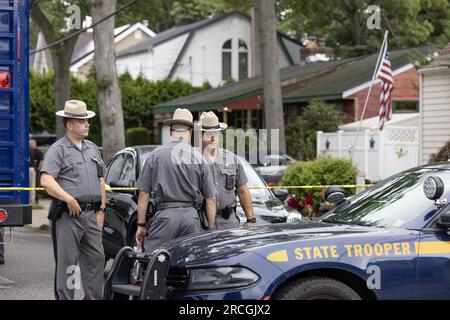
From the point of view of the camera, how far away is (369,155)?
23.0 metres

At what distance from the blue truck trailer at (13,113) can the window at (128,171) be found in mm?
2014

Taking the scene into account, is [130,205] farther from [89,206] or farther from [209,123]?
[89,206]

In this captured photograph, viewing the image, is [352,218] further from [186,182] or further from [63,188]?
[63,188]

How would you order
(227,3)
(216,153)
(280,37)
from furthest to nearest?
(280,37)
(227,3)
(216,153)

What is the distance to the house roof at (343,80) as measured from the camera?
2892cm

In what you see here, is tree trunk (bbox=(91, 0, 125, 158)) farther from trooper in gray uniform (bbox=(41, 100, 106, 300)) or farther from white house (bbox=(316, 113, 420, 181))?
trooper in gray uniform (bbox=(41, 100, 106, 300))

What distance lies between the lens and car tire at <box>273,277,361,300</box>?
19.1ft

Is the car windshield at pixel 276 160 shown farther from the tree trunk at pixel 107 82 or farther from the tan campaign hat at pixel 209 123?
the tan campaign hat at pixel 209 123

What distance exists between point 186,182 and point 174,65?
38850 mm

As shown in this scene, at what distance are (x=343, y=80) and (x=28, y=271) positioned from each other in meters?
21.1

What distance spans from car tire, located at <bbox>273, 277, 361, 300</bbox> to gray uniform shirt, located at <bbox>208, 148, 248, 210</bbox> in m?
2.48

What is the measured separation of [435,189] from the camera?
6.20 metres

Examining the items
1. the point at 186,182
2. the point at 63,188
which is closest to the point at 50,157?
the point at 63,188

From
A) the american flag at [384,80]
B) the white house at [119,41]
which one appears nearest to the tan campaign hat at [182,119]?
the american flag at [384,80]
